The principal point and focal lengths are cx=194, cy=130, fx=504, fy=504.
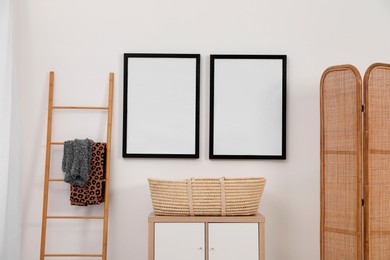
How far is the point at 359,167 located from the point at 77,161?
1.85 m

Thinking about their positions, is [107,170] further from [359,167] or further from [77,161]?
[359,167]

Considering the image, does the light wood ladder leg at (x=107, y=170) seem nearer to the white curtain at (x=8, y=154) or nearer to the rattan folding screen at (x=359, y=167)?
the white curtain at (x=8, y=154)

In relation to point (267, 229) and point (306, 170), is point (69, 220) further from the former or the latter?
point (306, 170)

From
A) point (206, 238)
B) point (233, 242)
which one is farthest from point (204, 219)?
point (233, 242)

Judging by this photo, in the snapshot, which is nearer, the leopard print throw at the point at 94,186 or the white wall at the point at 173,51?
the leopard print throw at the point at 94,186

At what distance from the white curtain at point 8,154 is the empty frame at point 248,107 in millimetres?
1402

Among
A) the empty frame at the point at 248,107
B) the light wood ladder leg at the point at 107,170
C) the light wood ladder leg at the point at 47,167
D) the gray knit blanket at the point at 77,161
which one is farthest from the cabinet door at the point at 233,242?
the light wood ladder leg at the point at 47,167

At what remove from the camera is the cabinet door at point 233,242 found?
10.5 ft

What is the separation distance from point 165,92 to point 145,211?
2.88 ft

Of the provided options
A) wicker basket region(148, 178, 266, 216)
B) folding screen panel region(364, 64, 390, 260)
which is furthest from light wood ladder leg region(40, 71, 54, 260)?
folding screen panel region(364, 64, 390, 260)

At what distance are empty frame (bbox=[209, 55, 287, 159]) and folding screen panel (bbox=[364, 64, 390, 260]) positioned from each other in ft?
2.49

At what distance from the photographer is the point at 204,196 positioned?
3242mm

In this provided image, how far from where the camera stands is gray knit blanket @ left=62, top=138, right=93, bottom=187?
136 inches

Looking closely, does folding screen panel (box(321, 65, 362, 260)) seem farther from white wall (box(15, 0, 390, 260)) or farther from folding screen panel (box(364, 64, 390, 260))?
white wall (box(15, 0, 390, 260))
